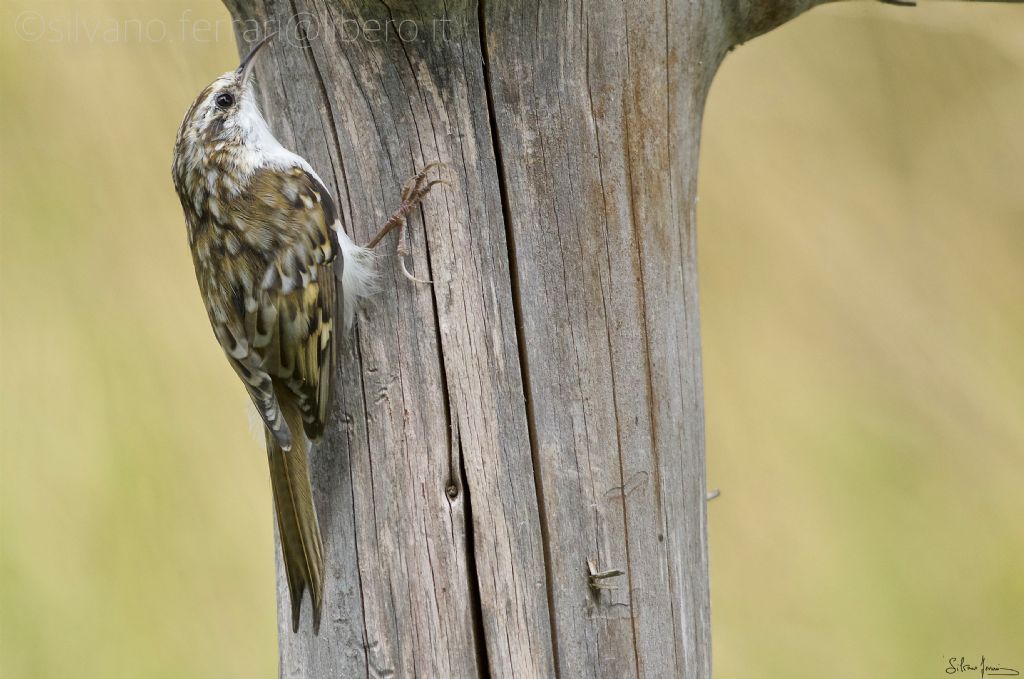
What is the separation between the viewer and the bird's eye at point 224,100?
2.39 metres

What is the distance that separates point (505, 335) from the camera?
1.97 meters

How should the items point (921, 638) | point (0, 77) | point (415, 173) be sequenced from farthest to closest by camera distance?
point (921, 638) < point (0, 77) < point (415, 173)

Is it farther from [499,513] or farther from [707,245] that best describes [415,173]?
[707,245]

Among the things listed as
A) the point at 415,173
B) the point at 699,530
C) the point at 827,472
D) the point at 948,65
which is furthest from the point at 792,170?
the point at 415,173

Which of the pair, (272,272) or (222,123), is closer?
(272,272)

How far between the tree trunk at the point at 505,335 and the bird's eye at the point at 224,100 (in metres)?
0.36

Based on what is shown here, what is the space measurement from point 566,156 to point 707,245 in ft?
8.00

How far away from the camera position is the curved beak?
205 centimetres

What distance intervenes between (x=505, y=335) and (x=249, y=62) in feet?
2.74

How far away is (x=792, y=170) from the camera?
4191mm

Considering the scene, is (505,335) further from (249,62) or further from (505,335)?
(249,62)
